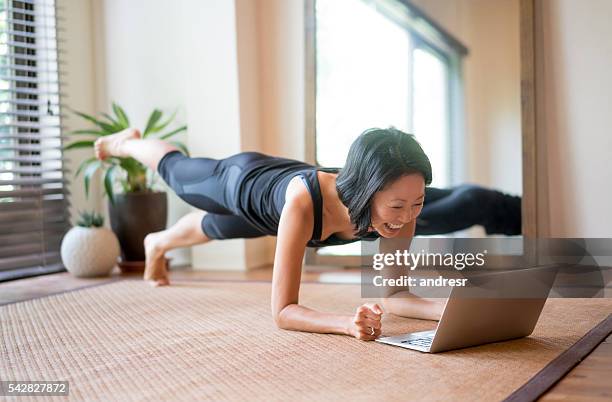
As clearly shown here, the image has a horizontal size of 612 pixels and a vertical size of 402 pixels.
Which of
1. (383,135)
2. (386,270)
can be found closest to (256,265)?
(386,270)

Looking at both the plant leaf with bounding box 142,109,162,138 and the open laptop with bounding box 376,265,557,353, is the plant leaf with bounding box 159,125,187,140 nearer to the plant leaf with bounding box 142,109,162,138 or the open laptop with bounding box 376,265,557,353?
the plant leaf with bounding box 142,109,162,138

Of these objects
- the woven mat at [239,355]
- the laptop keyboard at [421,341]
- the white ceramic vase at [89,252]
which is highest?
the white ceramic vase at [89,252]

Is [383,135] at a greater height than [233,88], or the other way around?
[233,88]

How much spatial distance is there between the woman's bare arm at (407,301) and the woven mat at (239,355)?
0.13ft

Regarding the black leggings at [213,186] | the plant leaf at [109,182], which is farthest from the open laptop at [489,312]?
the plant leaf at [109,182]

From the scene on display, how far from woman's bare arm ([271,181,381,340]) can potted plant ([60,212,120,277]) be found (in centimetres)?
160

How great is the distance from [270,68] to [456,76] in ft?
2.97

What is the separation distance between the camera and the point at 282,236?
2.02 meters

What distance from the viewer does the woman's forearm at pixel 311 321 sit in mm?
2002

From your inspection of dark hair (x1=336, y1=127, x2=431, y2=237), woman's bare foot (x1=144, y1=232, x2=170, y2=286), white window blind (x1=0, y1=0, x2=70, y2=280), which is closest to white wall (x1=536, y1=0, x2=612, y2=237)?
dark hair (x1=336, y1=127, x2=431, y2=237)

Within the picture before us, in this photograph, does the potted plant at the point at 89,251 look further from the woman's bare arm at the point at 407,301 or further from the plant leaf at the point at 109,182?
the woman's bare arm at the point at 407,301

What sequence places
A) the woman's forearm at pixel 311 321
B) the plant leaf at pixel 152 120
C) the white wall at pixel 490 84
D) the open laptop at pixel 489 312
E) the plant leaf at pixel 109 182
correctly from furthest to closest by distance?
the plant leaf at pixel 152 120
the plant leaf at pixel 109 182
the white wall at pixel 490 84
the woman's forearm at pixel 311 321
the open laptop at pixel 489 312

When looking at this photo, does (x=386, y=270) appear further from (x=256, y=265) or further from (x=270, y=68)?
(x=270, y=68)

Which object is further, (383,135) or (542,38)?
(542,38)
